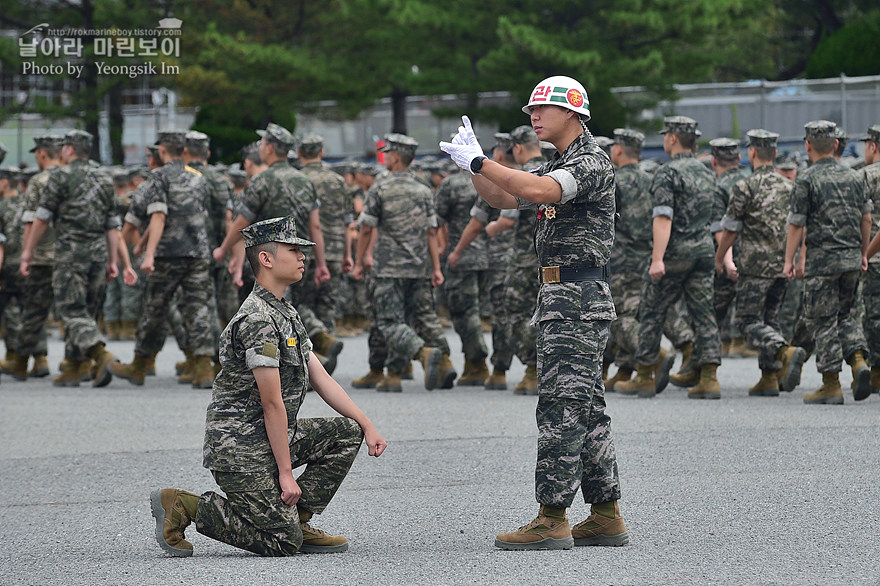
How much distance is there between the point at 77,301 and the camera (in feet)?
42.6

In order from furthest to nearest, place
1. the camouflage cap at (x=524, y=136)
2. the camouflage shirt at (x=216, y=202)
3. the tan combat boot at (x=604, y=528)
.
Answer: the camouflage shirt at (x=216, y=202)
the camouflage cap at (x=524, y=136)
the tan combat boot at (x=604, y=528)

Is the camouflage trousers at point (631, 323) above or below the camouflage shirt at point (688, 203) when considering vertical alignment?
below

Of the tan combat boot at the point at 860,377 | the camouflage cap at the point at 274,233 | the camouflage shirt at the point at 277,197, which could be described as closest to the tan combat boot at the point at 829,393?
the tan combat boot at the point at 860,377

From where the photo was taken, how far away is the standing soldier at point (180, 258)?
12641 mm

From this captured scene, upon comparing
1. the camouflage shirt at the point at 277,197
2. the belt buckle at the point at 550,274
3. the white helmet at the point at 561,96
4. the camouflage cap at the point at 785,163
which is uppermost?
the camouflage cap at the point at 785,163

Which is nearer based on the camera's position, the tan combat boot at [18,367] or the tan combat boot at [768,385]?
the tan combat boot at [768,385]

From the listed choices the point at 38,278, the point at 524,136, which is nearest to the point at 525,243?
the point at 524,136

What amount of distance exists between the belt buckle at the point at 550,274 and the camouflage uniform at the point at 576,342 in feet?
0.08

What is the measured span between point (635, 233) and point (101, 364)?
4975 mm

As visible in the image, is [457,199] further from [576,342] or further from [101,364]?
[576,342]

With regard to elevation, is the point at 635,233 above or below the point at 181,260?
above

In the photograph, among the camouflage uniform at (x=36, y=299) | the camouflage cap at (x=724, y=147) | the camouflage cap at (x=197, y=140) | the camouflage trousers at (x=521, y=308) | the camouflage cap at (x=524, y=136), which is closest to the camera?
the camouflage cap at (x=524, y=136)

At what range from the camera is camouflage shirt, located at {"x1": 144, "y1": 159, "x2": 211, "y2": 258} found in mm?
12641

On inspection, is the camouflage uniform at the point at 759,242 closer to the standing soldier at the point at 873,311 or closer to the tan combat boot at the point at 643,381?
the standing soldier at the point at 873,311
